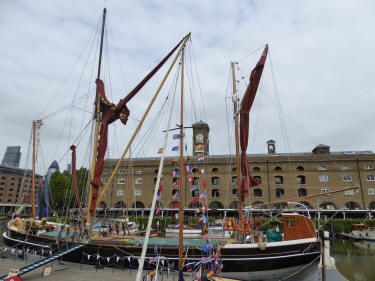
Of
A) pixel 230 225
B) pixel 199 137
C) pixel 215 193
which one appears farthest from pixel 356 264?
pixel 199 137

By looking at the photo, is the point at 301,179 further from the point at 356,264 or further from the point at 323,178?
the point at 356,264

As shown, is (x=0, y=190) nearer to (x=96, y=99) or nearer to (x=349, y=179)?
(x=96, y=99)

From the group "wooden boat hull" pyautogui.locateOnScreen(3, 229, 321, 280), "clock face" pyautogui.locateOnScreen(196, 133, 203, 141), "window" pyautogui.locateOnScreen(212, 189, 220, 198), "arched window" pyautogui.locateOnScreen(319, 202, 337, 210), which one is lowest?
"wooden boat hull" pyautogui.locateOnScreen(3, 229, 321, 280)

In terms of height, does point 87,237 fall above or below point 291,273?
Result: above

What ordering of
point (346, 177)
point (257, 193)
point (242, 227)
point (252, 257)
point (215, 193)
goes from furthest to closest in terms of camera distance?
point (215, 193), point (257, 193), point (346, 177), point (242, 227), point (252, 257)

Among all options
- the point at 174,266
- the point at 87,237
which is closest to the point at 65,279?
the point at 87,237

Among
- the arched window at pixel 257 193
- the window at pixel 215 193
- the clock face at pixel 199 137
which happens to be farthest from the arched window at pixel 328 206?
the clock face at pixel 199 137

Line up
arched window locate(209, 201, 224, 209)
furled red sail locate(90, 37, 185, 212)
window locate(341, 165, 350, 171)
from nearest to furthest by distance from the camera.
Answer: furled red sail locate(90, 37, 185, 212) → window locate(341, 165, 350, 171) → arched window locate(209, 201, 224, 209)

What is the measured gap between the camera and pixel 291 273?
1232 cm

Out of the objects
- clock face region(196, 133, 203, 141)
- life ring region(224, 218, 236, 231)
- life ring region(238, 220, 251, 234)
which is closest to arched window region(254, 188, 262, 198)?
clock face region(196, 133, 203, 141)

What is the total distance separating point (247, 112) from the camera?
1572 cm

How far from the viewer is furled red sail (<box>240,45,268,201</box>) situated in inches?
598

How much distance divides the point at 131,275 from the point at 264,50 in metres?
14.9

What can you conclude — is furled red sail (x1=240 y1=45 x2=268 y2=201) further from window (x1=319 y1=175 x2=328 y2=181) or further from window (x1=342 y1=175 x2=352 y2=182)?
window (x1=342 y1=175 x2=352 y2=182)
